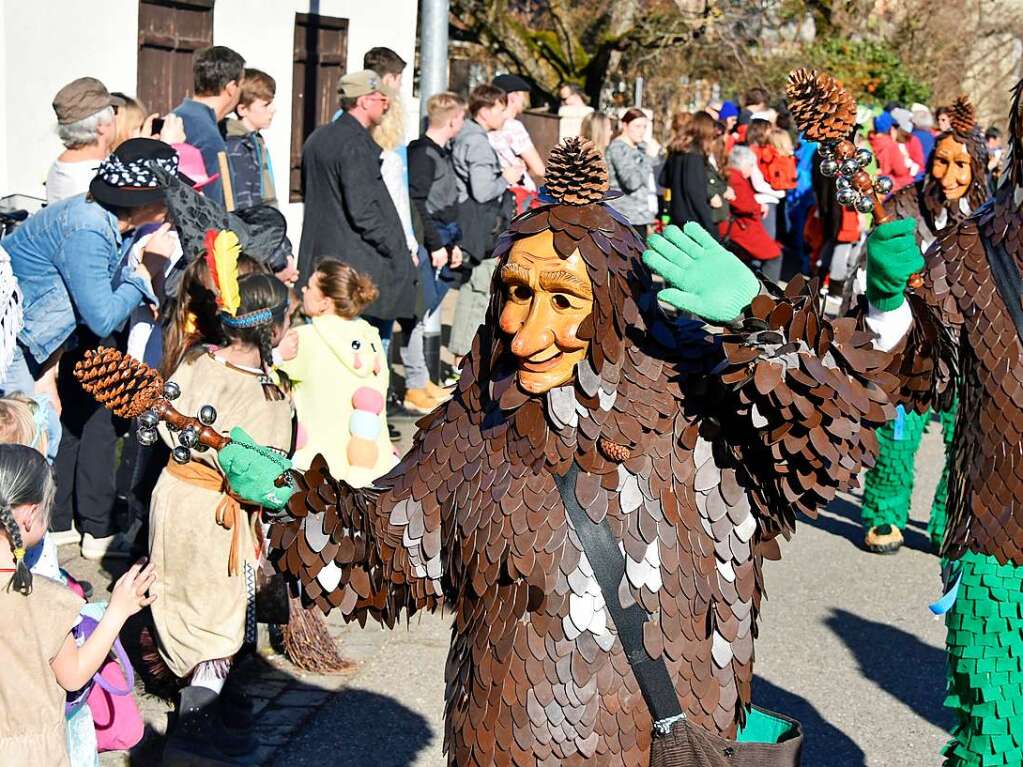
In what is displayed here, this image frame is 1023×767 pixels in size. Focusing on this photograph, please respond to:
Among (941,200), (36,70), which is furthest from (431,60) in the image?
(941,200)

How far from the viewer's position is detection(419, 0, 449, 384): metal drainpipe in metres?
8.57

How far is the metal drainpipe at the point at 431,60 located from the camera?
8.57m

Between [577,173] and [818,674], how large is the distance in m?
3.23

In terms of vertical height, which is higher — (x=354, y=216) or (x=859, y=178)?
(x=859, y=178)

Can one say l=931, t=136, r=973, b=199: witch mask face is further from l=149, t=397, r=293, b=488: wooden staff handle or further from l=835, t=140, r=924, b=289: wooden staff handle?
l=149, t=397, r=293, b=488: wooden staff handle

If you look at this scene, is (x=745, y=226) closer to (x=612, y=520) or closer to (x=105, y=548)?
(x=105, y=548)

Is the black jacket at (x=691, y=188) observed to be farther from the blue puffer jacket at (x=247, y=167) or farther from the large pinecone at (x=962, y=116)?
the large pinecone at (x=962, y=116)

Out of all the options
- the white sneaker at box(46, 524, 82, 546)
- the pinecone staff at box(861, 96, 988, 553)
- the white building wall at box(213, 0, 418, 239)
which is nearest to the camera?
the pinecone staff at box(861, 96, 988, 553)

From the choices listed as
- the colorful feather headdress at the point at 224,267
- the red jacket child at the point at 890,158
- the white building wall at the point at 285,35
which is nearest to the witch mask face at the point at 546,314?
the colorful feather headdress at the point at 224,267

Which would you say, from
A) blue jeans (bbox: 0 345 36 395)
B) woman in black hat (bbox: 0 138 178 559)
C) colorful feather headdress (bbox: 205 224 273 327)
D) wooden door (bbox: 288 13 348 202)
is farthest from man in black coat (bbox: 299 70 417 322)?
wooden door (bbox: 288 13 348 202)

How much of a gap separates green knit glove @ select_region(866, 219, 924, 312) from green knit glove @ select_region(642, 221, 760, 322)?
55cm

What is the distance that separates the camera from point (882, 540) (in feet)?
22.5

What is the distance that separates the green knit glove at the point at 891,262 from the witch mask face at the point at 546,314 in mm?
726

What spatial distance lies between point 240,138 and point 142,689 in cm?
292
